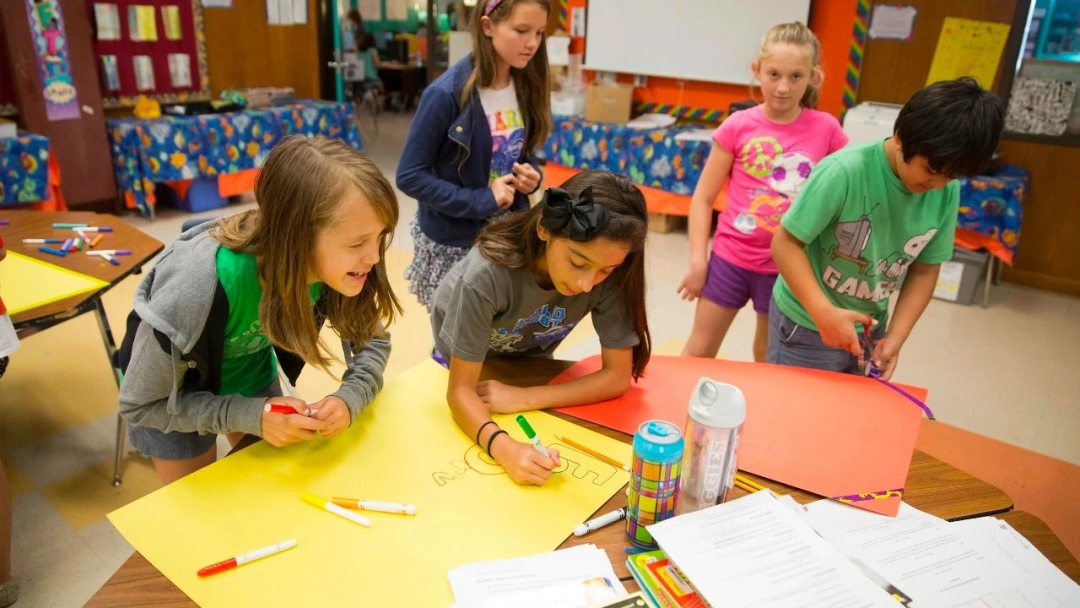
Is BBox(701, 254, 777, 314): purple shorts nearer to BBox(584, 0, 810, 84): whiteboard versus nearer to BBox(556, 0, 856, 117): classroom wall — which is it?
BBox(556, 0, 856, 117): classroom wall

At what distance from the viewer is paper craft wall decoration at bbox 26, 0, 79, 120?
4.30 metres

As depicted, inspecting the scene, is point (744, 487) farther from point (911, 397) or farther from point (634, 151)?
point (634, 151)

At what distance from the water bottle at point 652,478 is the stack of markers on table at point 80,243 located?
169 centimetres

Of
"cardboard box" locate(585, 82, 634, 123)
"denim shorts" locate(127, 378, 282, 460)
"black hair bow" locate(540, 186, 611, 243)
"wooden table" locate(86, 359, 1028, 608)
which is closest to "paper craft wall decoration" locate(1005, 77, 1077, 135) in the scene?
"cardboard box" locate(585, 82, 634, 123)

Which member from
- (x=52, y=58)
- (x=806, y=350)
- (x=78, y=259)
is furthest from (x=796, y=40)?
(x=52, y=58)

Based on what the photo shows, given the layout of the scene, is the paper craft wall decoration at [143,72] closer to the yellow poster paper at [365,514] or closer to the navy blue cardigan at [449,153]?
the navy blue cardigan at [449,153]

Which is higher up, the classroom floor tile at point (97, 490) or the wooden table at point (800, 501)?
the wooden table at point (800, 501)

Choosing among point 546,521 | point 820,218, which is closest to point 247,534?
point 546,521

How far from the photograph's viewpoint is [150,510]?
3.42 ft

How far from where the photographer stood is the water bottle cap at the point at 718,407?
3.12 feet

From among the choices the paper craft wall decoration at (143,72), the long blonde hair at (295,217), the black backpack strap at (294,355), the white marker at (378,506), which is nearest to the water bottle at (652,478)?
the white marker at (378,506)

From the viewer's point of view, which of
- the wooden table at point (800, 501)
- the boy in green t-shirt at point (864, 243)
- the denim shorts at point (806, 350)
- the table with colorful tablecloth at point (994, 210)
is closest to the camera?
the wooden table at point (800, 501)

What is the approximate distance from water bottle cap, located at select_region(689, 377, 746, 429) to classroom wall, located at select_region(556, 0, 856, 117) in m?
3.58

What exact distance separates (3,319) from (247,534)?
94 centimetres
